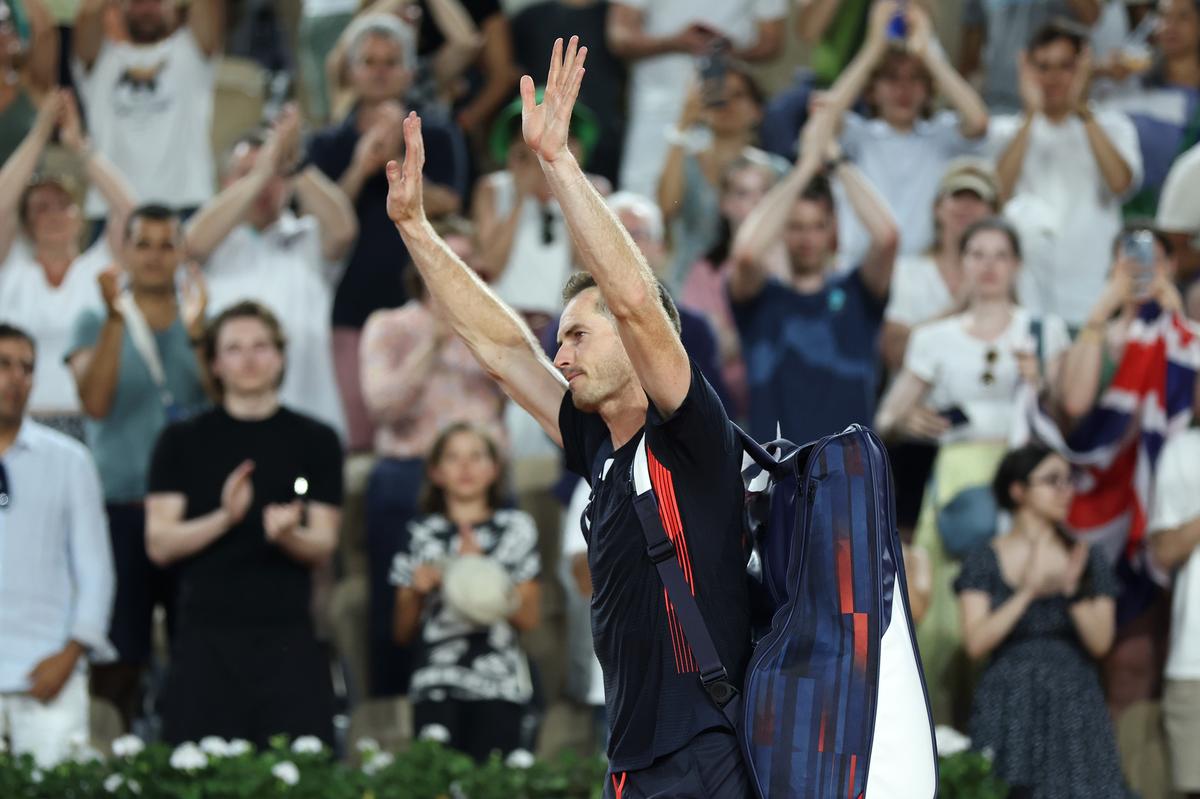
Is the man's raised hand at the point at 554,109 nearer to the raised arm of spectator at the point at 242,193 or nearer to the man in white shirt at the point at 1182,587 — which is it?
the man in white shirt at the point at 1182,587

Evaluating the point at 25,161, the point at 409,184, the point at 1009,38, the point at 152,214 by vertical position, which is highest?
the point at 1009,38

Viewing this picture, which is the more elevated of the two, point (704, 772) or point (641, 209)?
point (641, 209)

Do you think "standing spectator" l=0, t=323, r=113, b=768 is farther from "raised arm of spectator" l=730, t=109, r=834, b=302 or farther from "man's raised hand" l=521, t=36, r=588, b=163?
"man's raised hand" l=521, t=36, r=588, b=163

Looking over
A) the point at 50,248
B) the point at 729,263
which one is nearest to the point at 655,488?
the point at 729,263

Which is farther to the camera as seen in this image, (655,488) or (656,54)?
(656,54)

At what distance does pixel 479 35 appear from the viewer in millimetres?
11469

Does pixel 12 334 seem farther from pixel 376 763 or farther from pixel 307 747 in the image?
pixel 376 763

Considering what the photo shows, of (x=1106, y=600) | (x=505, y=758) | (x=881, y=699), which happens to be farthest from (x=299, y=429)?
(x=881, y=699)

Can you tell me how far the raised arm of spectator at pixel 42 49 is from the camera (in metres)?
10.9

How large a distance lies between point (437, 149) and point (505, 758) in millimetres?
3520

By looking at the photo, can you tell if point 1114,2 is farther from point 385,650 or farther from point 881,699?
point 881,699

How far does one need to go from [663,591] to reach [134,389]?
4838 millimetres

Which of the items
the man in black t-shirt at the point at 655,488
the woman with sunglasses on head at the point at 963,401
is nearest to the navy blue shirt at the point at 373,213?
the woman with sunglasses on head at the point at 963,401

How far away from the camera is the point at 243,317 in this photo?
8461 millimetres
